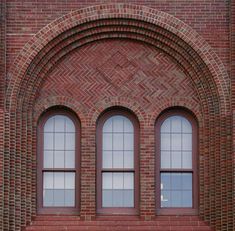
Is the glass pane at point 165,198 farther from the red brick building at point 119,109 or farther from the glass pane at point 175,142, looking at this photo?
the glass pane at point 175,142

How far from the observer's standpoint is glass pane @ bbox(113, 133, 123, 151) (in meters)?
24.5

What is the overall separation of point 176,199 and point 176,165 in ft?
2.73

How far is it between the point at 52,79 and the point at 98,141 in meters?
1.90

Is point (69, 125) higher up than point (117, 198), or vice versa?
point (69, 125)

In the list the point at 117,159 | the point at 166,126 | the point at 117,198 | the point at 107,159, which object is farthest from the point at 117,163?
the point at 166,126

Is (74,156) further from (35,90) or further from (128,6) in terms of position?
(128,6)

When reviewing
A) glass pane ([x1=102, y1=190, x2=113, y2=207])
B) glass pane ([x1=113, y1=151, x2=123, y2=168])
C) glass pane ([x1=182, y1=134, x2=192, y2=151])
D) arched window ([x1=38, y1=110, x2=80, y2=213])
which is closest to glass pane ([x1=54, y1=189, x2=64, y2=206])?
arched window ([x1=38, y1=110, x2=80, y2=213])

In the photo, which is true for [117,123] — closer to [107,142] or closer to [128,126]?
[128,126]

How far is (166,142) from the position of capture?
24531 millimetres

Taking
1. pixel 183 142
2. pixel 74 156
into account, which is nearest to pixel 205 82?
pixel 183 142

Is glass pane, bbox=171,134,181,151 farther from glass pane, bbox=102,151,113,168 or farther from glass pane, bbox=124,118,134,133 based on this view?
glass pane, bbox=102,151,113,168

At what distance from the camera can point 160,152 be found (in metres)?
24.5

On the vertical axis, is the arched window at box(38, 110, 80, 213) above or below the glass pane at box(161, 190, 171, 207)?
above

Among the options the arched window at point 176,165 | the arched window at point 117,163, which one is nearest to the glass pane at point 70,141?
the arched window at point 117,163
